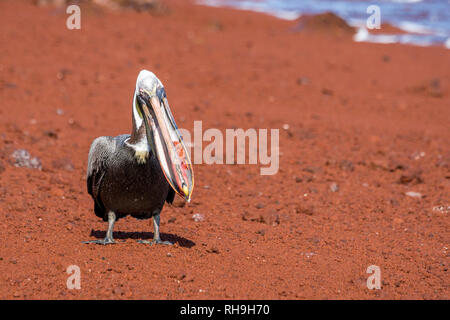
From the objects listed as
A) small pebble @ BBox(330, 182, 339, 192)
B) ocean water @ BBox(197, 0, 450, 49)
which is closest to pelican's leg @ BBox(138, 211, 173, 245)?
small pebble @ BBox(330, 182, 339, 192)

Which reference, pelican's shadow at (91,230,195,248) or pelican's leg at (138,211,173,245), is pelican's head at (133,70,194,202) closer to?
pelican's leg at (138,211,173,245)

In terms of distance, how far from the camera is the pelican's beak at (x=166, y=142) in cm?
448

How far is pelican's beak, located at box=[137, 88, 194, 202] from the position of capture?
4480mm

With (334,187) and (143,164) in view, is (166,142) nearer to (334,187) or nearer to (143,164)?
(143,164)

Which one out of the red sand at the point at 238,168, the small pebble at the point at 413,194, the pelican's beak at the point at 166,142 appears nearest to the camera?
the pelican's beak at the point at 166,142

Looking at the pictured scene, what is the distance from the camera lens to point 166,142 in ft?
15.0

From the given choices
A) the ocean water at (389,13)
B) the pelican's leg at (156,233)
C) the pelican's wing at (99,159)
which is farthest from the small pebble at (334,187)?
the ocean water at (389,13)

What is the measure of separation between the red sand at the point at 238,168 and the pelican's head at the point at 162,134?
824mm

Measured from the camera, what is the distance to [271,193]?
7.30 meters

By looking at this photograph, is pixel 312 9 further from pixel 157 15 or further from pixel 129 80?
pixel 129 80

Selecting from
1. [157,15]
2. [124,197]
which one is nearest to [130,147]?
[124,197]

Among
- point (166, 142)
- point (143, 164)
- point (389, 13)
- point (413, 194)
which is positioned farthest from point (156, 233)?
point (389, 13)

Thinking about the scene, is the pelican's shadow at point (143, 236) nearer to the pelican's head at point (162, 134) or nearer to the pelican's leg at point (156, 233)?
the pelican's leg at point (156, 233)

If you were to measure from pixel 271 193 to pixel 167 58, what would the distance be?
6.60 metres
